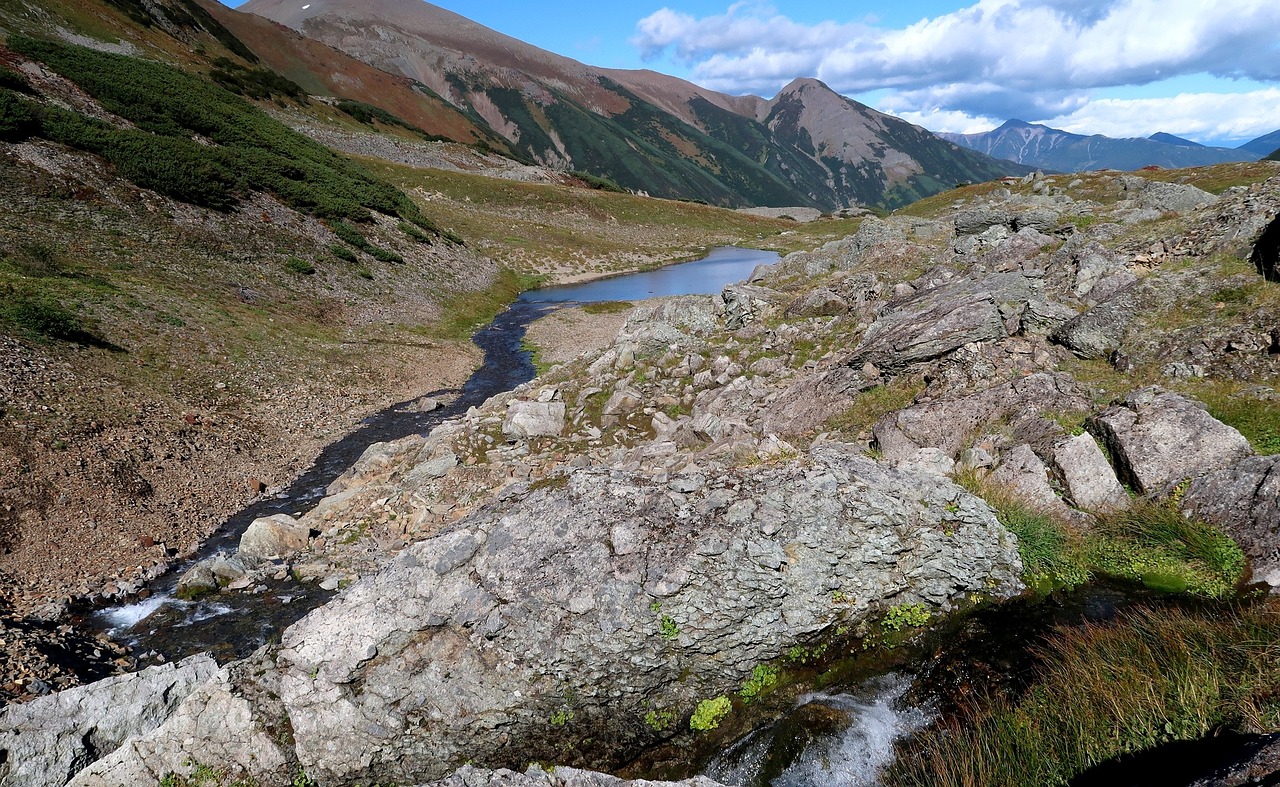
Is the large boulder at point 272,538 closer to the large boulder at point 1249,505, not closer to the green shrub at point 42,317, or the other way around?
the green shrub at point 42,317

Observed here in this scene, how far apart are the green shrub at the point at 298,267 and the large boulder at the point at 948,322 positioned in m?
42.9

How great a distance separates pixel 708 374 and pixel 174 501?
1971cm

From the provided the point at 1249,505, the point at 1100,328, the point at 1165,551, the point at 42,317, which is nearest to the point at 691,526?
the point at 1165,551

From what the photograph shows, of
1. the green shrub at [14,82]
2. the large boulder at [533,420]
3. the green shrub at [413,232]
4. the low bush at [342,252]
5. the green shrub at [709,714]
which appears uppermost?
the green shrub at [14,82]

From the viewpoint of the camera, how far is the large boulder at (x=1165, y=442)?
10617mm

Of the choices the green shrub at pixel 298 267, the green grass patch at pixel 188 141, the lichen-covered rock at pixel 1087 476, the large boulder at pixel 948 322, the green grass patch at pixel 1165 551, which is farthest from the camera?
the green shrub at pixel 298 267

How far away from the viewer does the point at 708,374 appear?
23.2 metres

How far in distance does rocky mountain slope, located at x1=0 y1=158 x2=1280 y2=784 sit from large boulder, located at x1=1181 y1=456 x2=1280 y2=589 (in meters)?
0.04

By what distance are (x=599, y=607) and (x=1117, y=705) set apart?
677 centimetres

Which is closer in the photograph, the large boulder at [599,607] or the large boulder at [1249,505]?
the large boulder at [599,607]

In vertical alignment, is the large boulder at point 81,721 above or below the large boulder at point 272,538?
above

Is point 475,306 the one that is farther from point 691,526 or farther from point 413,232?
point 691,526

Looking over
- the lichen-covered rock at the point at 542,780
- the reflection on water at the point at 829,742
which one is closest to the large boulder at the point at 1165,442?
the reflection on water at the point at 829,742

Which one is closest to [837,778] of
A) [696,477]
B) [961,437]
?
[696,477]
